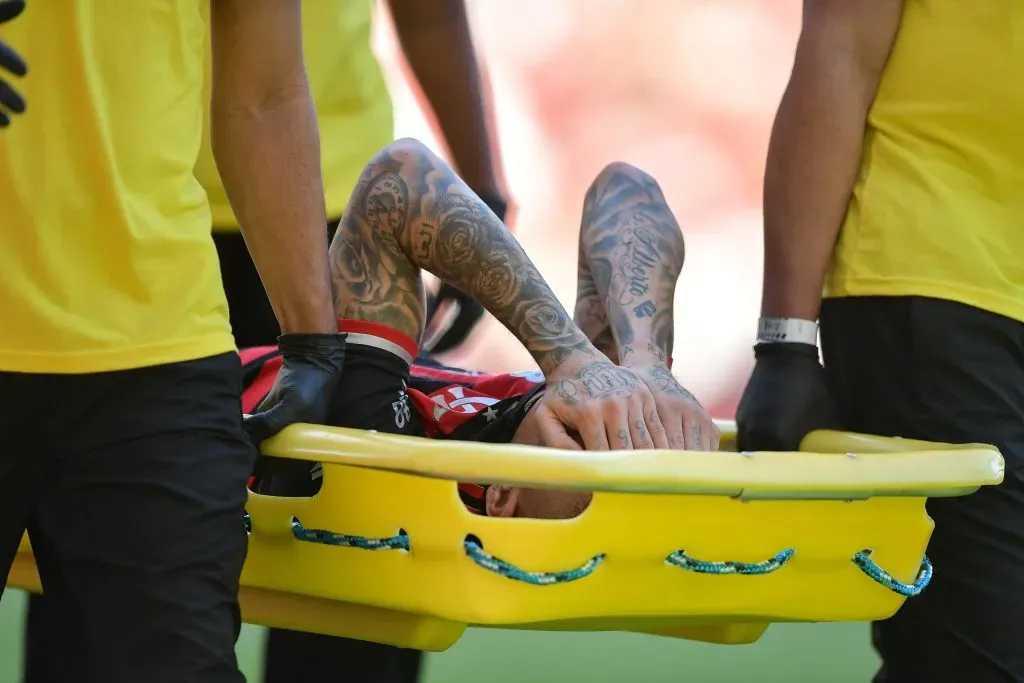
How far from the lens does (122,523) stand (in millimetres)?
876

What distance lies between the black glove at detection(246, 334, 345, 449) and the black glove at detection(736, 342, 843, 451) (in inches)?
15.6

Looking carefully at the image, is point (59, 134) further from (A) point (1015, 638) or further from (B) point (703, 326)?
(B) point (703, 326)

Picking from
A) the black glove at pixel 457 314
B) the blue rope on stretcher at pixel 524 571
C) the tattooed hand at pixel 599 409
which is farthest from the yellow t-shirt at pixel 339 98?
the blue rope on stretcher at pixel 524 571

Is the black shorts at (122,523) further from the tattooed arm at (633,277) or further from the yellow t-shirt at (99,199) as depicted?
the tattooed arm at (633,277)

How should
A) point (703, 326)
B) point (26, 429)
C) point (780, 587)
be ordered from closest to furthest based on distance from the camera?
point (26, 429), point (780, 587), point (703, 326)

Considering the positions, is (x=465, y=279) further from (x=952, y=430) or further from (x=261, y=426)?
(x=952, y=430)

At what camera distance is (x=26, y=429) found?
0.88 meters

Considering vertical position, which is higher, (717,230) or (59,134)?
(59,134)

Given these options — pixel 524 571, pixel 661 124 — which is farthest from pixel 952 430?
pixel 661 124

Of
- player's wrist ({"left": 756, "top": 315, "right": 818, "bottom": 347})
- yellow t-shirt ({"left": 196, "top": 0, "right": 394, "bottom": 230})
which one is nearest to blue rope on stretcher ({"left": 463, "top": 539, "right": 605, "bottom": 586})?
player's wrist ({"left": 756, "top": 315, "right": 818, "bottom": 347})

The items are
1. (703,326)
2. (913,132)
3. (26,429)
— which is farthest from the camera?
(703,326)

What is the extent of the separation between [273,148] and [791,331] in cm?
52

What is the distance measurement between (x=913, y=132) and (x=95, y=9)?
747mm

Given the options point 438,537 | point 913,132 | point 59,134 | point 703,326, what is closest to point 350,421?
point 438,537
